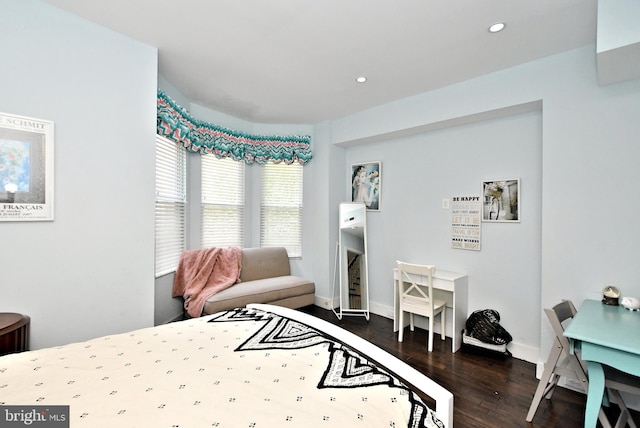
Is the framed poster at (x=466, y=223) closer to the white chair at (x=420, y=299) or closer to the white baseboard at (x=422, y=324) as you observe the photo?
the white chair at (x=420, y=299)

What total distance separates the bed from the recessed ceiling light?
91.4 inches

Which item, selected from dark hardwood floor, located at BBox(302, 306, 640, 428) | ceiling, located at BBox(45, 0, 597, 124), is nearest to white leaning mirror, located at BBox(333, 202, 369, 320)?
dark hardwood floor, located at BBox(302, 306, 640, 428)

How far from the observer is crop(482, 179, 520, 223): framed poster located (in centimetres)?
288

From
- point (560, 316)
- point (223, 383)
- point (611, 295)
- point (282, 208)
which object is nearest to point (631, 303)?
point (611, 295)

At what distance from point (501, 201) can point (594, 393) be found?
5.96 feet

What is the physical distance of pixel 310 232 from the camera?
440 cm

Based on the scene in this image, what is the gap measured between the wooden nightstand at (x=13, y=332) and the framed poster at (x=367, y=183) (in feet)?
11.5

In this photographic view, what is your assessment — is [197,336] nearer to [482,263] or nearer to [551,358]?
[551,358]

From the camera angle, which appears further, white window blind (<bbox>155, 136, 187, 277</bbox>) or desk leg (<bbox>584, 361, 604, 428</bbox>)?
white window blind (<bbox>155, 136, 187, 277</bbox>)

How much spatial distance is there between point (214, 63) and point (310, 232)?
2.53m

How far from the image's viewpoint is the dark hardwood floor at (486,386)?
1977 mm

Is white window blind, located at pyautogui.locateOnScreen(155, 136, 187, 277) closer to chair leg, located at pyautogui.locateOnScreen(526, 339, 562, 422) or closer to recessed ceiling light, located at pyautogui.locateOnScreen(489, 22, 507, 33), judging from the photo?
recessed ceiling light, located at pyautogui.locateOnScreen(489, 22, 507, 33)

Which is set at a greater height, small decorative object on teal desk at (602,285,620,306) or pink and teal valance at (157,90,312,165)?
pink and teal valance at (157,90,312,165)

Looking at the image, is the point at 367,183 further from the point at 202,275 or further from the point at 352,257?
the point at 202,275
